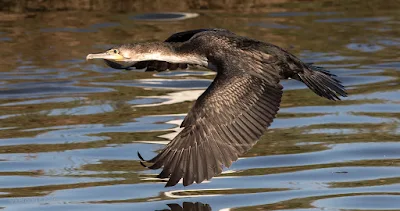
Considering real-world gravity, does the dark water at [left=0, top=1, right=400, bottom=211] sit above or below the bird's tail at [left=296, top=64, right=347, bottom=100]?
below

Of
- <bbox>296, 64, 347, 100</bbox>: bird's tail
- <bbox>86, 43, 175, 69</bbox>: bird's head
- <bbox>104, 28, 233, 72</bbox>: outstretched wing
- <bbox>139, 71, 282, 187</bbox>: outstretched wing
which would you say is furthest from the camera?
<bbox>104, 28, 233, 72</bbox>: outstretched wing

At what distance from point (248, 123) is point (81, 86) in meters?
5.98

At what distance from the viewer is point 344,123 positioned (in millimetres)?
12203

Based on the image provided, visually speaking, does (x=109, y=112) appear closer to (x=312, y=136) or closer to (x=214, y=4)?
(x=312, y=136)

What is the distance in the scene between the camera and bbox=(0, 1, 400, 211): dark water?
374 inches

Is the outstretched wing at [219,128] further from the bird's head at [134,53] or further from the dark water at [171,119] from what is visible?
the bird's head at [134,53]

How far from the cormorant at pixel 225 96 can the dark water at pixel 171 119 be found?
704 mm

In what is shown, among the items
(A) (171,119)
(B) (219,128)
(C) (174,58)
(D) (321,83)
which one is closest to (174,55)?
(C) (174,58)

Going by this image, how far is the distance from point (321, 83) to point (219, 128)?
1.64 m

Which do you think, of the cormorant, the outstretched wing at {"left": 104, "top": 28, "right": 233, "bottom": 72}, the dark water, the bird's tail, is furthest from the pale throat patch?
the dark water

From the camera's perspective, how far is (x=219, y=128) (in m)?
8.72

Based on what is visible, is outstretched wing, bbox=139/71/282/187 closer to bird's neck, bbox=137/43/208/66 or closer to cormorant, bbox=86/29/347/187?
cormorant, bbox=86/29/347/187

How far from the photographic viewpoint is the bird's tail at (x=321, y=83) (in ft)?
32.3

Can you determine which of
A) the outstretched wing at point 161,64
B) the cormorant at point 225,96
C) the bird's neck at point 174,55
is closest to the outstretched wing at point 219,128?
the cormorant at point 225,96
